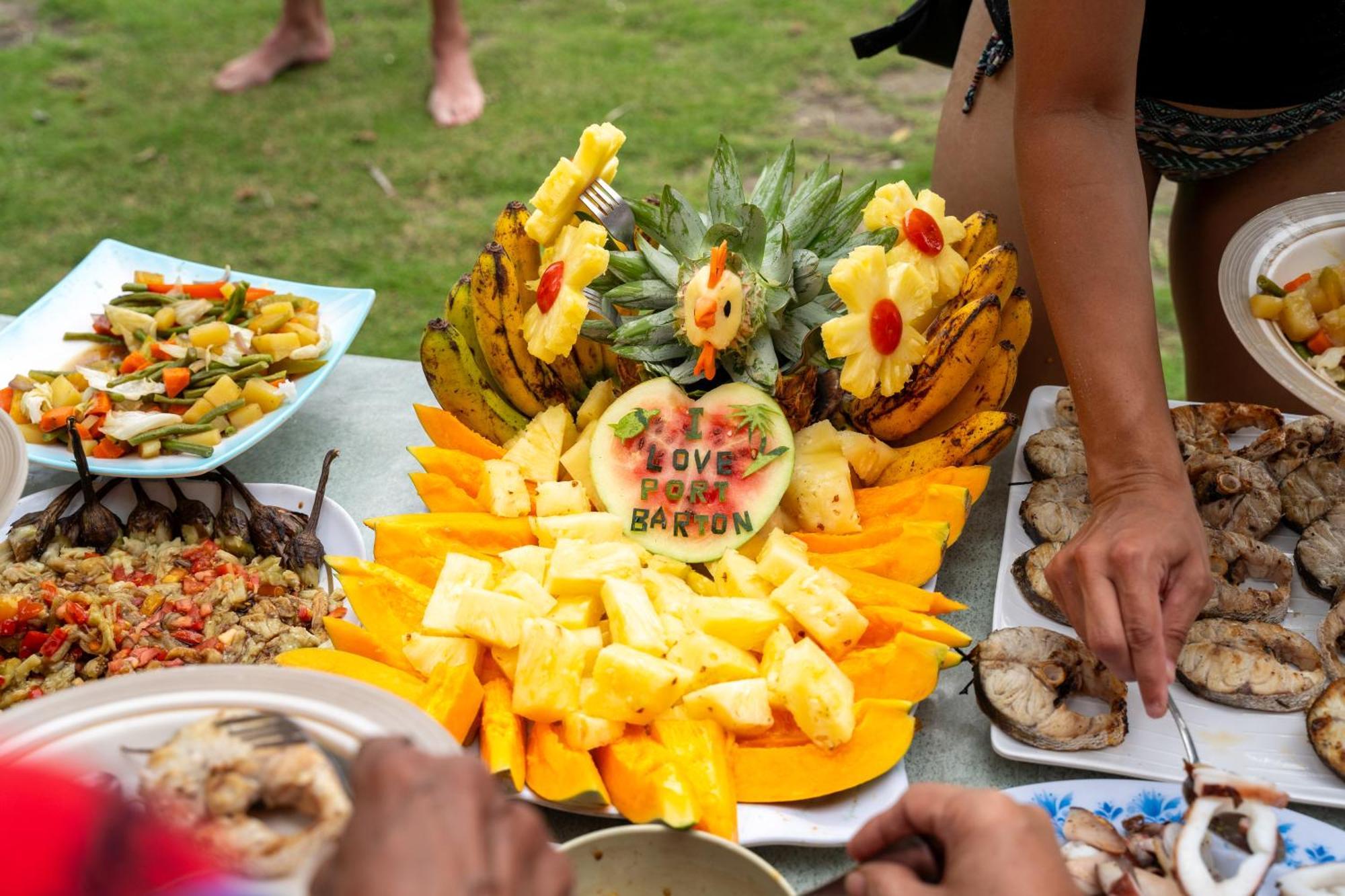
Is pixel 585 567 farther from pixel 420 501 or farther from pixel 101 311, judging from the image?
pixel 101 311

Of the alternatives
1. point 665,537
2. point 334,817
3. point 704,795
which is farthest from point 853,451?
point 334,817

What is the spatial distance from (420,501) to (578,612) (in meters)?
0.64

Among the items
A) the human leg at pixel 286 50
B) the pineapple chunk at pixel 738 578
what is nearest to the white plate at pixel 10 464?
the pineapple chunk at pixel 738 578

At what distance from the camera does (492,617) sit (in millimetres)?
1518

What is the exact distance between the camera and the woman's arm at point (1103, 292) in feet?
4.65

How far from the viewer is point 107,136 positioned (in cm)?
557

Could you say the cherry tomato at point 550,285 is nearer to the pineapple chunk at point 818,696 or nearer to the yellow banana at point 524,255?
the yellow banana at point 524,255

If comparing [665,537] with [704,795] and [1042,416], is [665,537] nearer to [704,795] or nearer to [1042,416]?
[704,795]

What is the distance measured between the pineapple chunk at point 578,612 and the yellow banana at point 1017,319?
0.91 metres

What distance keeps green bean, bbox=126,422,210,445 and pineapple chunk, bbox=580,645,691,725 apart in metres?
1.08

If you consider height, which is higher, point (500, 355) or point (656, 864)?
point (500, 355)

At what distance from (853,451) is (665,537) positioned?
375mm

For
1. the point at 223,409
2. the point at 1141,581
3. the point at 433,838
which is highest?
the point at 433,838

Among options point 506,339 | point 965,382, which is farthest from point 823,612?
point 506,339
